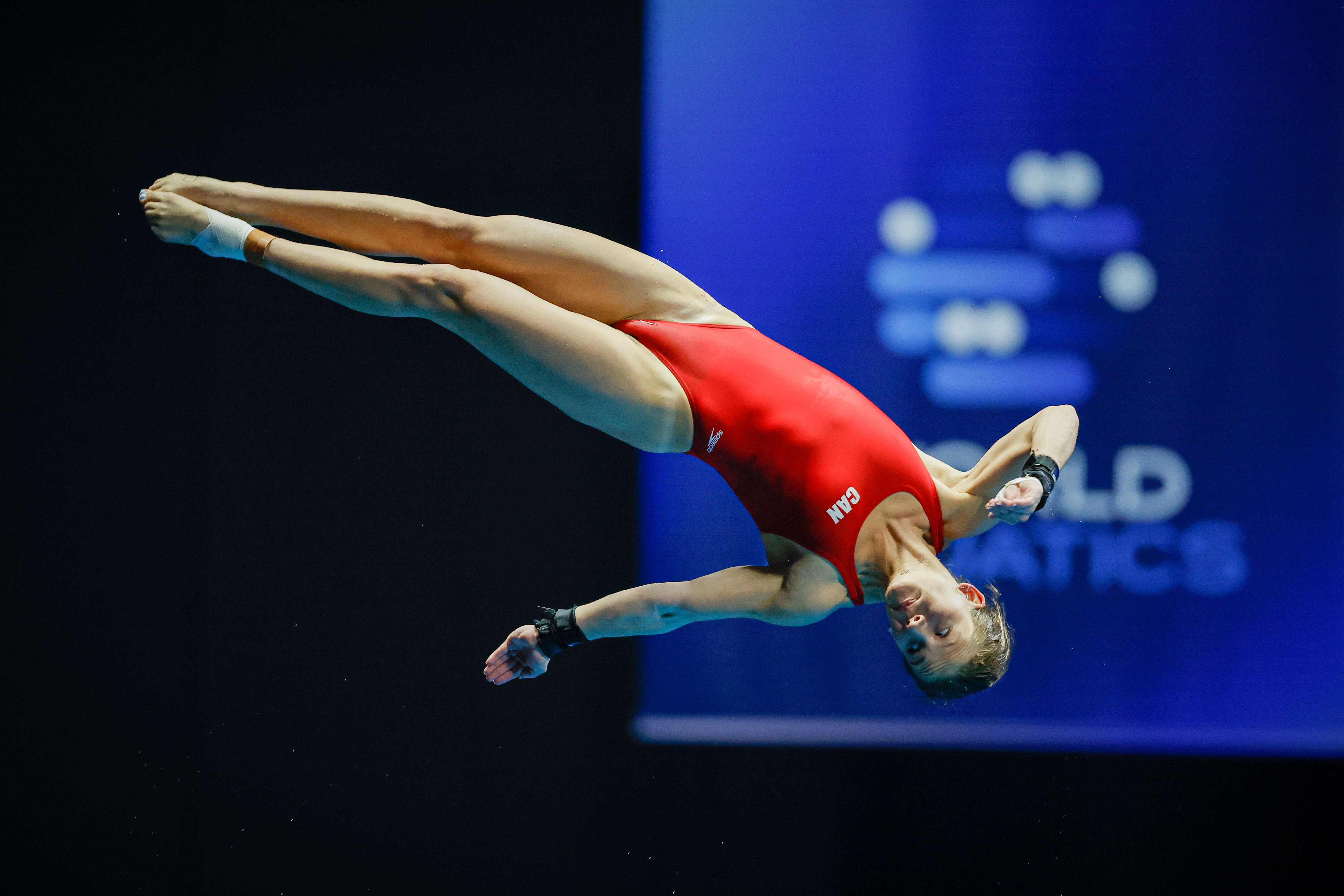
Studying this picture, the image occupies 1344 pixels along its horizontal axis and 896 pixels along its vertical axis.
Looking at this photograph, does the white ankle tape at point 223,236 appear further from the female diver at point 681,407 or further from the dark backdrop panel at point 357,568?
the dark backdrop panel at point 357,568

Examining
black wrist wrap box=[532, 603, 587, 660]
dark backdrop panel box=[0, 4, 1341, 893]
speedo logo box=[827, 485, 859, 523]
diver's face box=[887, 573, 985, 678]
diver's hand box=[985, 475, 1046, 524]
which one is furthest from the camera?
dark backdrop panel box=[0, 4, 1341, 893]

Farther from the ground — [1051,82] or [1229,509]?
[1051,82]

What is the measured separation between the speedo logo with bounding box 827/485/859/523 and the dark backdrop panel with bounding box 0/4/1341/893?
4.22 ft

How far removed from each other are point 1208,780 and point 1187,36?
2.67 m

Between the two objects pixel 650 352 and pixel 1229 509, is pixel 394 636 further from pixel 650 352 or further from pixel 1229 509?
pixel 1229 509

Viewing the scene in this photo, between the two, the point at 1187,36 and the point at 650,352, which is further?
the point at 1187,36

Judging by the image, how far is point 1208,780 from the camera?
11.9ft

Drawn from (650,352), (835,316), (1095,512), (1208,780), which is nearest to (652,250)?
(835,316)

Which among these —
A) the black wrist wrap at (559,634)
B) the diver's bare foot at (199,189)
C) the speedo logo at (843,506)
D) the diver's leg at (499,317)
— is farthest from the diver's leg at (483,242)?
the black wrist wrap at (559,634)

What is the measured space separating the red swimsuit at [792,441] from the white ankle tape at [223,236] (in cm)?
98

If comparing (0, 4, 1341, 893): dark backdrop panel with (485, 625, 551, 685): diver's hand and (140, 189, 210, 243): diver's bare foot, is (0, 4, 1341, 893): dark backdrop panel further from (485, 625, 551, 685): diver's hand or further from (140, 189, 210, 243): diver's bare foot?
(140, 189, 210, 243): diver's bare foot

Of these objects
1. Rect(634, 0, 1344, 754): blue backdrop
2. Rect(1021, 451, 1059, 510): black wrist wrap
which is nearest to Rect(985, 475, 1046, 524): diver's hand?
Rect(1021, 451, 1059, 510): black wrist wrap

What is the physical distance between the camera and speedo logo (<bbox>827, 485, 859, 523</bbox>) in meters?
2.49

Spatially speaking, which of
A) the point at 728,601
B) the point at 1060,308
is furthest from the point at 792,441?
the point at 1060,308
